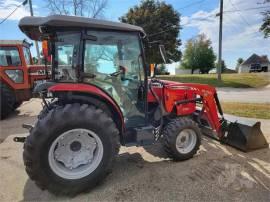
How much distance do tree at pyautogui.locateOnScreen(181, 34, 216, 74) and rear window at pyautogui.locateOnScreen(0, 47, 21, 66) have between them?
140 ft

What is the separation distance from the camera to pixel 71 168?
312 cm

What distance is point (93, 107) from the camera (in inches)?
121

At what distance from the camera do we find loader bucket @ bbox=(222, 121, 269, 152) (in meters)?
4.33

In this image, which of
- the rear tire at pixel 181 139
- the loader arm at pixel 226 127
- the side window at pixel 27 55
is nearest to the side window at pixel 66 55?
the rear tire at pixel 181 139

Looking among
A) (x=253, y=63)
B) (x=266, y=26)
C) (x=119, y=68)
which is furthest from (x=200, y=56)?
(x=119, y=68)

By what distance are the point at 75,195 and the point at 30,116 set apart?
18.5 ft

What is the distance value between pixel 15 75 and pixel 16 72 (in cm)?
11

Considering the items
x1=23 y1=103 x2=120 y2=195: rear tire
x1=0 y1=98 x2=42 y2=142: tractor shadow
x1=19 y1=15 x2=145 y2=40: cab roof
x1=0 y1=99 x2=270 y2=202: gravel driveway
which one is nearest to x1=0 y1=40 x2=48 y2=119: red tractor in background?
x1=0 y1=98 x2=42 y2=142: tractor shadow

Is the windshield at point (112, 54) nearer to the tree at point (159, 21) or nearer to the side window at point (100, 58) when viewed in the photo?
the side window at point (100, 58)

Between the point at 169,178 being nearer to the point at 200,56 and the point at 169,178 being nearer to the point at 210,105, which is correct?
the point at 210,105

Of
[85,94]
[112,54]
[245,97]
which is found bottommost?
[245,97]

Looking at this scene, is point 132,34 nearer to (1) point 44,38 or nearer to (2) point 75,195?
(1) point 44,38

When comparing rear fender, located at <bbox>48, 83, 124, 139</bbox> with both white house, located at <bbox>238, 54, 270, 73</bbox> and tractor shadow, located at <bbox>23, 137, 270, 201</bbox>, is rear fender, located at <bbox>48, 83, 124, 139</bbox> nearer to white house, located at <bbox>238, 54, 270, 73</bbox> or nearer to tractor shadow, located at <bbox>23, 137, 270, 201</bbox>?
tractor shadow, located at <bbox>23, 137, 270, 201</bbox>

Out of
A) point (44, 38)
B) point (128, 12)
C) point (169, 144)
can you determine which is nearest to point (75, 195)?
point (169, 144)
